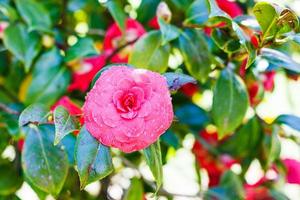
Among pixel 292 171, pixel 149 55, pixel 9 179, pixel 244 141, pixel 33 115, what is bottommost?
pixel 292 171

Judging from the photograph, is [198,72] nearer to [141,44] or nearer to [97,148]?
[141,44]

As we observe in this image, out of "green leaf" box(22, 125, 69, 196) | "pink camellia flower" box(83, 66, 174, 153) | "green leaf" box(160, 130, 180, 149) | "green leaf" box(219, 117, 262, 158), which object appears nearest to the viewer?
"pink camellia flower" box(83, 66, 174, 153)

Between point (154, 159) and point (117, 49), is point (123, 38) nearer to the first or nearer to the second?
point (117, 49)

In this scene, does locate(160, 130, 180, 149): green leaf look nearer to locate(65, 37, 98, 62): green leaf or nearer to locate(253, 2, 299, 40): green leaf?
locate(65, 37, 98, 62): green leaf

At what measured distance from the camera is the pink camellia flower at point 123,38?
1125 millimetres

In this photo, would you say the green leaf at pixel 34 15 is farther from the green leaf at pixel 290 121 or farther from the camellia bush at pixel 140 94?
the green leaf at pixel 290 121

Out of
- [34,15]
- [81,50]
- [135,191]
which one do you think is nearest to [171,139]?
[135,191]

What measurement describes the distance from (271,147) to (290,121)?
0.07 metres

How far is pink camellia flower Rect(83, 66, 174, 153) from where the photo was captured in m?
0.73

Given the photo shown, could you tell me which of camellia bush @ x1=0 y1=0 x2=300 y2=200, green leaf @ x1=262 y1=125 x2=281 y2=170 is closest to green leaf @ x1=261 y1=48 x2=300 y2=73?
camellia bush @ x1=0 y1=0 x2=300 y2=200

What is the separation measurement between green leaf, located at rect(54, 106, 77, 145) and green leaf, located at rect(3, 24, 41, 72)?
319mm

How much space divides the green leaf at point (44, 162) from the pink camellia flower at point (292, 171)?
0.53 metres

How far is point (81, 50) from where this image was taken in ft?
3.57

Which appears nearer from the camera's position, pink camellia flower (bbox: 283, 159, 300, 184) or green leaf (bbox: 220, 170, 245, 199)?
green leaf (bbox: 220, 170, 245, 199)
